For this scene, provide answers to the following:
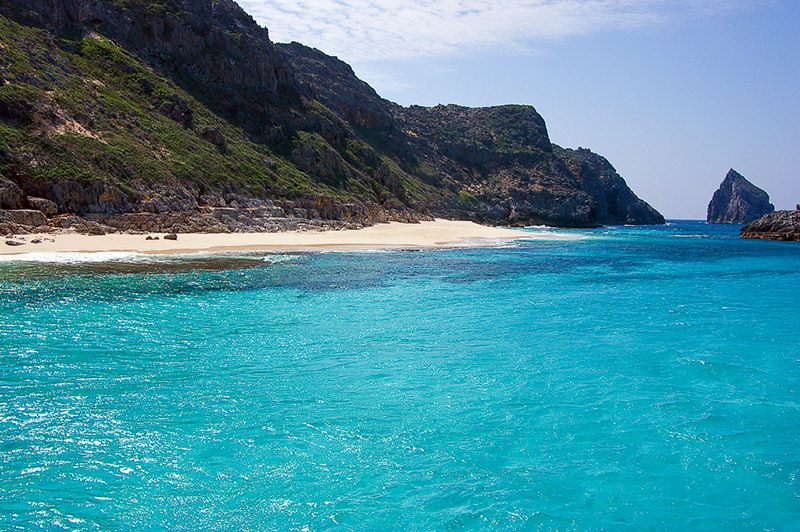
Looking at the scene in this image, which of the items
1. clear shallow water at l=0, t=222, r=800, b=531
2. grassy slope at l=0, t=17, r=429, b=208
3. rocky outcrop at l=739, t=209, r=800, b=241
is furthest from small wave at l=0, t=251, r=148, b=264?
rocky outcrop at l=739, t=209, r=800, b=241

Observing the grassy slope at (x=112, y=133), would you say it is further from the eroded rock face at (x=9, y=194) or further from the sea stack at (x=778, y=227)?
the sea stack at (x=778, y=227)

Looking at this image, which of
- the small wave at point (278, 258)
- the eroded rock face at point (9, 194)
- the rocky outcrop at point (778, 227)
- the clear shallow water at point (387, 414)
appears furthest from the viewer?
the rocky outcrop at point (778, 227)

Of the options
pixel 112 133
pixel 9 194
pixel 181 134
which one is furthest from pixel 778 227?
pixel 9 194

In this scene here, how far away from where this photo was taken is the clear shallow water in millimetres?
5754

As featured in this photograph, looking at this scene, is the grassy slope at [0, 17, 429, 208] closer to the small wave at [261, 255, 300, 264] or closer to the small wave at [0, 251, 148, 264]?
the small wave at [0, 251, 148, 264]

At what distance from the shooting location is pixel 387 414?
8281 mm

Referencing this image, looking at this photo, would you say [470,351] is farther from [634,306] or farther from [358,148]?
[358,148]

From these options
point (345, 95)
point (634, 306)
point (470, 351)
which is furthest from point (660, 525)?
point (345, 95)

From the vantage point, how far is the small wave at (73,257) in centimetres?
2315

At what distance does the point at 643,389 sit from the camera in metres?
9.69

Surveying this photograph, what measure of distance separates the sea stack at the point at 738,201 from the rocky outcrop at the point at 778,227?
120 m

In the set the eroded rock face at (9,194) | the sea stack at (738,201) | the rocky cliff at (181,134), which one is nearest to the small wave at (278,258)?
the rocky cliff at (181,134)

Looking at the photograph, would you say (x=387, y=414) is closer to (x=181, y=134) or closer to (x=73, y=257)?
(x=73, y=257)

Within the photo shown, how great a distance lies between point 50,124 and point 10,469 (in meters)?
36.2
